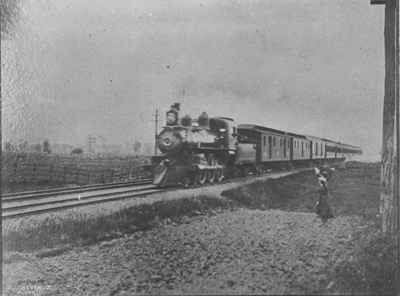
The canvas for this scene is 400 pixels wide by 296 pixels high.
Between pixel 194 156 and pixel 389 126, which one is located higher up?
pixel 389 126

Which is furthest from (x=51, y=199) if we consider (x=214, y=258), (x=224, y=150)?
(x=224, y=150)

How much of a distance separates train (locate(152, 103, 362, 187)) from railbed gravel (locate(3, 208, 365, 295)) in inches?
19.4

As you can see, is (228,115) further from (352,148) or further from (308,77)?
(352,148)

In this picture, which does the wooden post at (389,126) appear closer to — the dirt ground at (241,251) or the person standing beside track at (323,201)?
the dirt ground at (241,251)

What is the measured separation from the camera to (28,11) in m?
2.71

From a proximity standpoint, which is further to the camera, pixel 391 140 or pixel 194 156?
pixel 194 156

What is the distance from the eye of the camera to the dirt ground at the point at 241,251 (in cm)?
179

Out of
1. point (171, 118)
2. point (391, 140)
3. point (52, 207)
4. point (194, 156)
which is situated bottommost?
point (52, 207)

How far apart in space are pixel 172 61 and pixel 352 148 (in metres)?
1.21

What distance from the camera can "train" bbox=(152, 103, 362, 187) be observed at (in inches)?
90.0

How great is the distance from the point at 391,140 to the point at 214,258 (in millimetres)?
1167

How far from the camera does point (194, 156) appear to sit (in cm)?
430

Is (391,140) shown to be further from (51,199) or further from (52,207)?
(51,199)

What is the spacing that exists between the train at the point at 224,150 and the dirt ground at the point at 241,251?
0.67 feet
